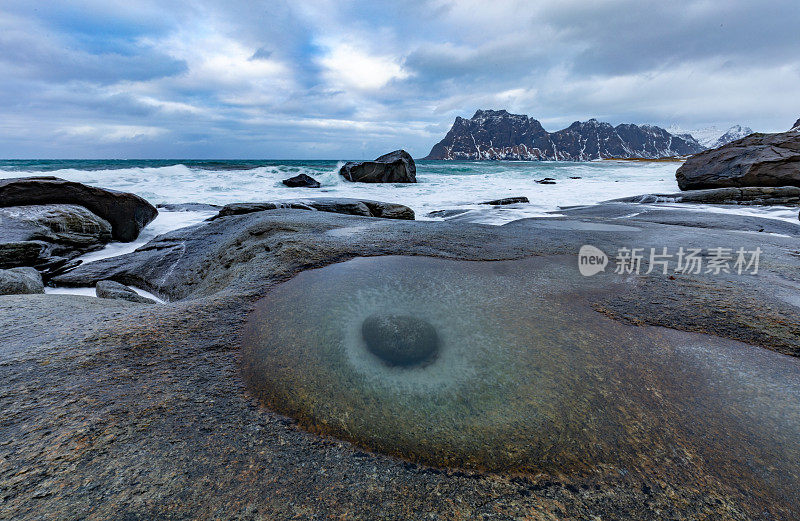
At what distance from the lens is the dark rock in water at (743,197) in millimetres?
10273

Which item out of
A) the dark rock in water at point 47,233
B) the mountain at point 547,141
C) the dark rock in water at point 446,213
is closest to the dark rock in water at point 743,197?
the dark rock in water at point 446,213

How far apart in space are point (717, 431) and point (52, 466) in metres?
2.50

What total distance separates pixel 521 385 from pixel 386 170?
2113cm

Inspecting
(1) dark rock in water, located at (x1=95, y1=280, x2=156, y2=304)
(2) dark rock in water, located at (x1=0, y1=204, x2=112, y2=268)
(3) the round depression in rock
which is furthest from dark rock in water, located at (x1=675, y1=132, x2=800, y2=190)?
(2) dark rock in water, located at (x1=0, y1=204, x2=112, y2=268)

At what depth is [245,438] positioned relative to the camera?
1.38 m

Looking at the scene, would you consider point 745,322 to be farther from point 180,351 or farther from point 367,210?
point 367,210

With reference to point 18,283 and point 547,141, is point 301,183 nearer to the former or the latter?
point 18,283

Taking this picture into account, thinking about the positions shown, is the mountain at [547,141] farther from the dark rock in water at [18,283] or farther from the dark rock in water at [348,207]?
the dark rock in water at [18,283]

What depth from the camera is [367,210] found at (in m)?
8.15

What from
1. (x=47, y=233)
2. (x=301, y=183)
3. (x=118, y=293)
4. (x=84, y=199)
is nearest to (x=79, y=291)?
(x=118, y=293)

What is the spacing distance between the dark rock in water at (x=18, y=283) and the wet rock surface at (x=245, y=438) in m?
0.94

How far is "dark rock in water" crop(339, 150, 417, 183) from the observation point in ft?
71.9

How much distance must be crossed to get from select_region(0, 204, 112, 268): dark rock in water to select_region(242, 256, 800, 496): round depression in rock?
4.71 meters

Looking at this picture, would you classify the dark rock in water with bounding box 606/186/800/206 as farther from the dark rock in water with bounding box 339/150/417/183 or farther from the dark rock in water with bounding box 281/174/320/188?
the dark rock in water with bounding box 281/174/320/188
